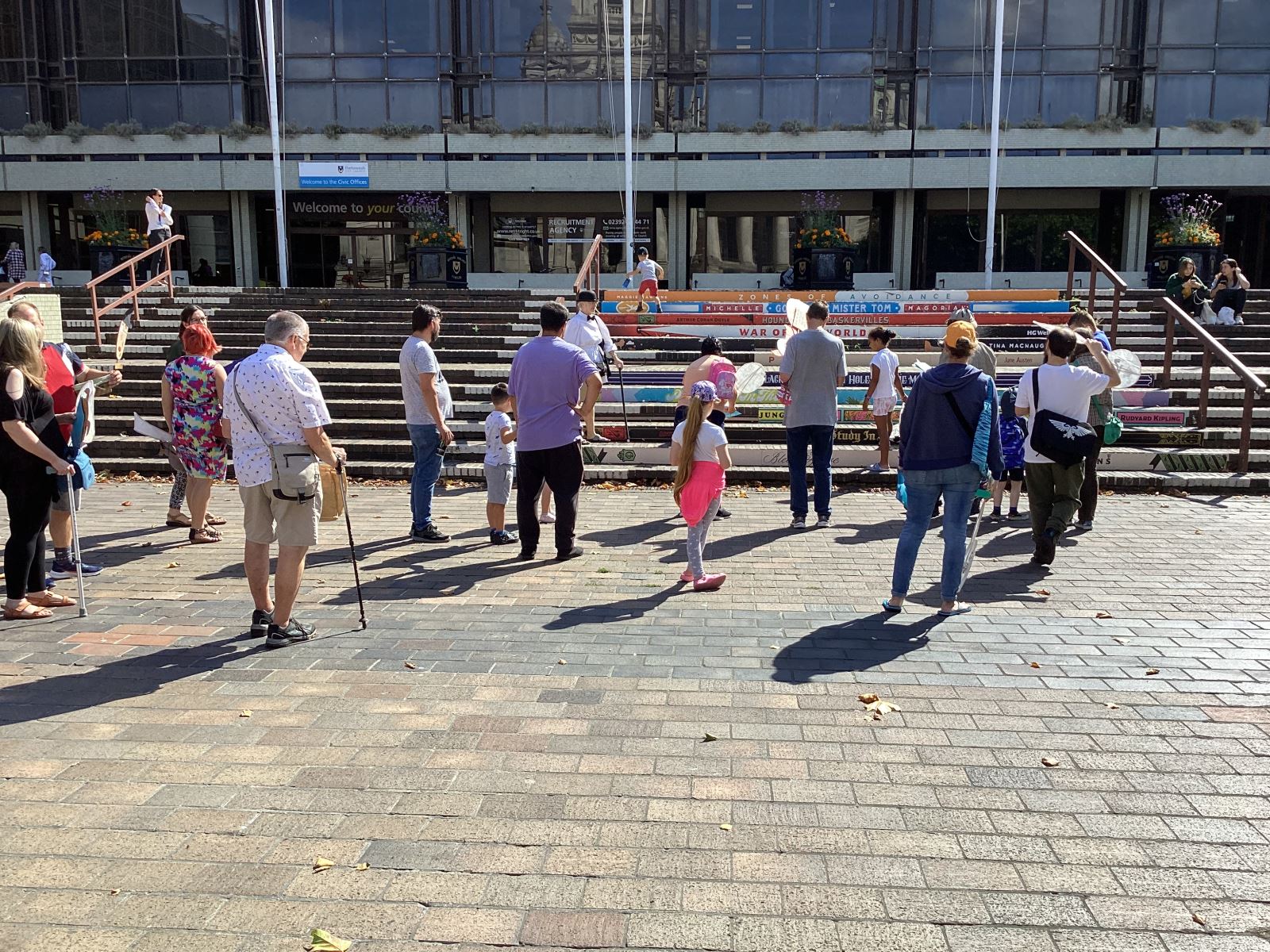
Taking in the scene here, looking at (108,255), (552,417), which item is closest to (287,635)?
(552,417)

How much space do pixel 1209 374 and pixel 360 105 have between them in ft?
74.2

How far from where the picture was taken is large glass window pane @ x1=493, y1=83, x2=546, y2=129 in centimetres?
2620

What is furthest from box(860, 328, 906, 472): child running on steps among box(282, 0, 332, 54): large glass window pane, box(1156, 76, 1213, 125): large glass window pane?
box(282, 0, 332, 54): large glass window pane

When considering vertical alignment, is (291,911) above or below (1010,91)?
below

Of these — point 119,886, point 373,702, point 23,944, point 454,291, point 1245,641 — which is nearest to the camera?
point 23,944

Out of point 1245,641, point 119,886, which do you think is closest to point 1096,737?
point 1245,641

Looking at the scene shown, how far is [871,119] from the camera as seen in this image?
25.2m

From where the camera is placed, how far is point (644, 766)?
399cm

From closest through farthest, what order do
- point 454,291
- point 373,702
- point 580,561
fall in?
point 373,702 < point 580,561 < point 454,291

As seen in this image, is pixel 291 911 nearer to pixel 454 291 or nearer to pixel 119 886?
pixel 119 886

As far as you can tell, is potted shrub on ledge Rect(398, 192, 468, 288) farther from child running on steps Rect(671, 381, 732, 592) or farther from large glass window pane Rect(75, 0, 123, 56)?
child running on steps Rect(671, 381, 732, 592)

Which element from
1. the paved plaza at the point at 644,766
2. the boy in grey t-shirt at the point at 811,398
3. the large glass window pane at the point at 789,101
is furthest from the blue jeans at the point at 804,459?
the large glass window pane at the point at 789,101

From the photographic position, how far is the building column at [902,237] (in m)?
26.1

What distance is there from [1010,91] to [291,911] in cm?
2682
